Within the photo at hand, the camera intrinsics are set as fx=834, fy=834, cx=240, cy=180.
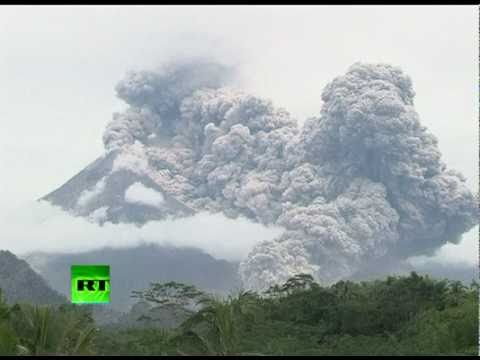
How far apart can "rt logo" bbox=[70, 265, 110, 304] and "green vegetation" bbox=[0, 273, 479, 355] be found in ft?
4.76

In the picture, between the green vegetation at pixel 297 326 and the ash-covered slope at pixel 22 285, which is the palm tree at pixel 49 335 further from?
the ash-covered slope at pixel 22 285

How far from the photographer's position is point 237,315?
125ft

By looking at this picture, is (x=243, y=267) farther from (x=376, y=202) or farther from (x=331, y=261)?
(x=376, y=202)

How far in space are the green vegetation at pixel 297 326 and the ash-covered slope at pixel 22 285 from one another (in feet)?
225

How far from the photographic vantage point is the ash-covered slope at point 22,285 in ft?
361

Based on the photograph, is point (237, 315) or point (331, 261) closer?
point (237, 315)

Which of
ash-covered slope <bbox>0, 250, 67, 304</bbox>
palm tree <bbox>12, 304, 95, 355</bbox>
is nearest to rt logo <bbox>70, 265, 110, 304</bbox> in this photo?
palm tree <bbox>12, 304, 95, 355</bbox>

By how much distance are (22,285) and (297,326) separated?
80896 millimetres

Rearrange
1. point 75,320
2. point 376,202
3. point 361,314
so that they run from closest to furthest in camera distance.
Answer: point 75,320 < point 361,314 < point 376,202

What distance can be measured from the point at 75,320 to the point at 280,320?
19225mm

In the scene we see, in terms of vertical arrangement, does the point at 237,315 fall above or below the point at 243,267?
below

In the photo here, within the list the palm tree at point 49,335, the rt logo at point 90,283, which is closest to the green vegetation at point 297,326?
the palm tree at point 49,335

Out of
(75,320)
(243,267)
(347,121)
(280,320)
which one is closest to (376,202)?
(347,121)

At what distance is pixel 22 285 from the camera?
112625 millimetres
